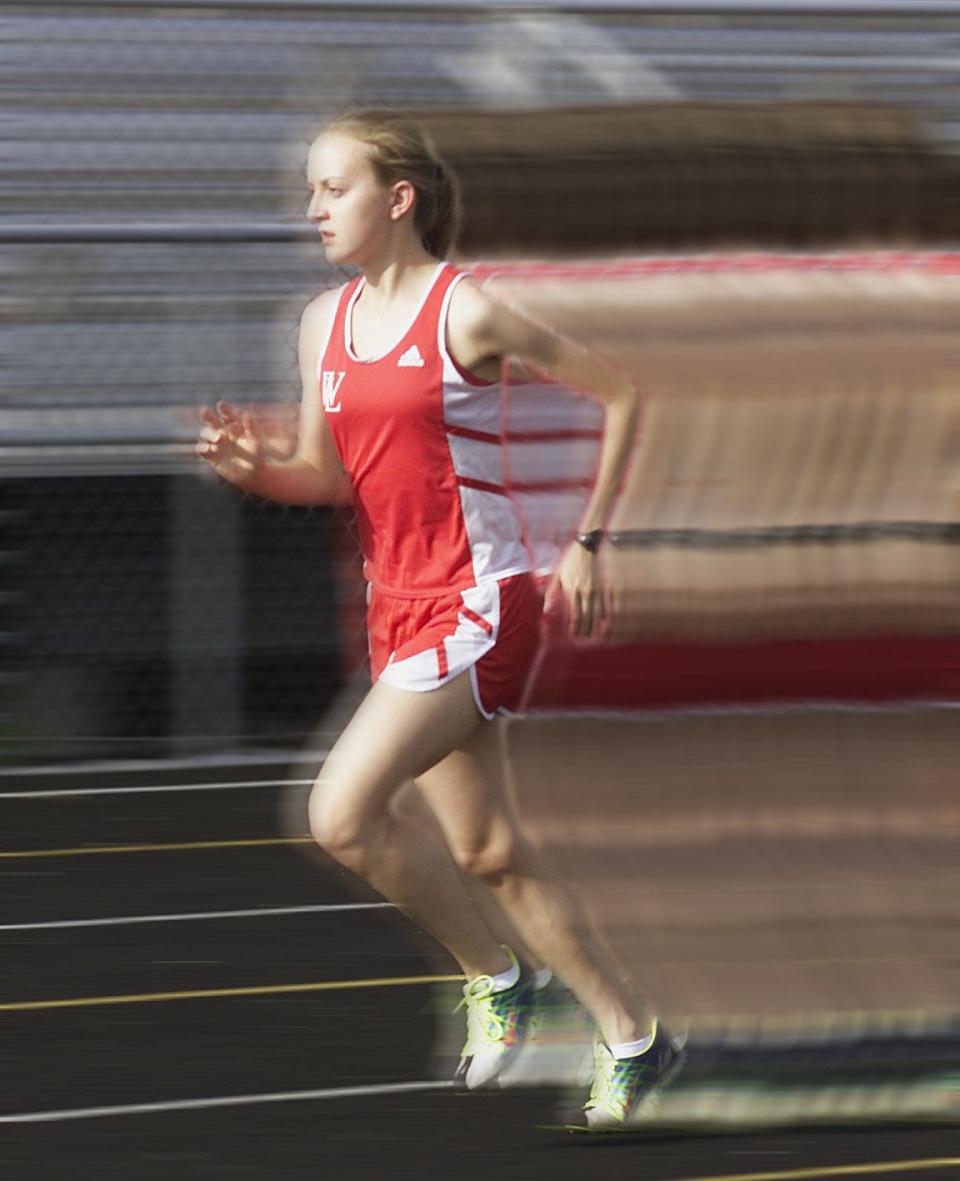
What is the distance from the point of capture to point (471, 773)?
5551 millimetres

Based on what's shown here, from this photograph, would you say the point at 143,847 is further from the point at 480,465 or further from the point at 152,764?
the point at 480,465

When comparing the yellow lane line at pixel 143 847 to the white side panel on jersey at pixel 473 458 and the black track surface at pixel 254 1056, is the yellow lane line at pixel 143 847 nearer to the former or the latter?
the black track surface at pixel 254 1056

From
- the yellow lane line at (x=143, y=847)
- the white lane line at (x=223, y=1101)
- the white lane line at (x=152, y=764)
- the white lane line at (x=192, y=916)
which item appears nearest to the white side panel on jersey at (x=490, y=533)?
the white lane line at (x=223, y=1101)

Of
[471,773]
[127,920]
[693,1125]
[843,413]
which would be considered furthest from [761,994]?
[127,920]

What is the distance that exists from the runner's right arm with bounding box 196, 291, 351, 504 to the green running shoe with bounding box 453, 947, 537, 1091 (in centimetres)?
91

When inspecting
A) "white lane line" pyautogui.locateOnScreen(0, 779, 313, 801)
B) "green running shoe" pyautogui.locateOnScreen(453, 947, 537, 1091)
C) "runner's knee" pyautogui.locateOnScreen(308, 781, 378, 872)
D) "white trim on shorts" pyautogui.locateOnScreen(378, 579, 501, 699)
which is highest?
"white trim on shorts" pyautogui.locateOnScreen(378, 579, 501, 699)

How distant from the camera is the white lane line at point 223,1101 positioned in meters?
5.81

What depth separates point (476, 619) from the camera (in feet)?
17.7

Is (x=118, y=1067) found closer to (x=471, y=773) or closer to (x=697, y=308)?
(x=471, y=773)

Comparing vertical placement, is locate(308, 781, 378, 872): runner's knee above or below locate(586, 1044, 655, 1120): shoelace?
above

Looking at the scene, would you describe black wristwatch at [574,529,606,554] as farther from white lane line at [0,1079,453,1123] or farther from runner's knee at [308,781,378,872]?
white lane line at [0,1079,453,1123]

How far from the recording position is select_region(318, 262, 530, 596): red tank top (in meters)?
5.35

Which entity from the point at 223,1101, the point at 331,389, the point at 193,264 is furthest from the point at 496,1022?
the point at 193,264

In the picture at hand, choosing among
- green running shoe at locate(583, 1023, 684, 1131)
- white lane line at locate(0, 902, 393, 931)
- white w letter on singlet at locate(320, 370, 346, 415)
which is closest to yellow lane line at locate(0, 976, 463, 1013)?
white lane line at locate(0, 902, 393, 931)
